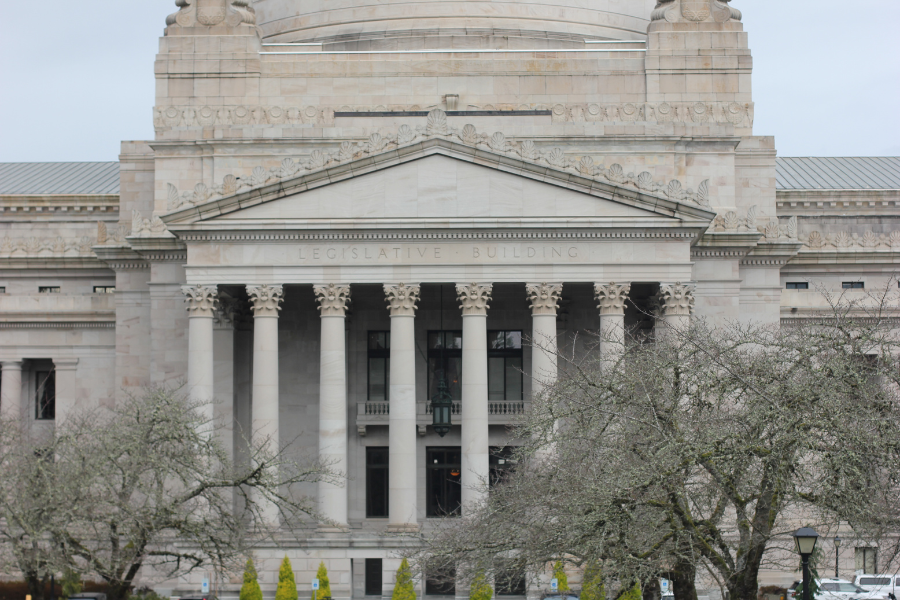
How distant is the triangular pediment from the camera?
59406 millimetres

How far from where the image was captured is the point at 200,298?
6025 centimetres

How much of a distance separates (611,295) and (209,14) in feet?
92.3

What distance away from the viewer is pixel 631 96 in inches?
2827

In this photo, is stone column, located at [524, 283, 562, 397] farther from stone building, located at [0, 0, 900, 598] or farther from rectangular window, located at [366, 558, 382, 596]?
rectangular window, located at [366, 558, 382, 596]

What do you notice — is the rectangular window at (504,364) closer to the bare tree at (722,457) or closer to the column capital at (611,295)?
the column capital at (611,295)

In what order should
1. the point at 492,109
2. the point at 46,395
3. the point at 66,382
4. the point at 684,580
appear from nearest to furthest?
the point at 684,580
the point at 492,109
the point at 66,382
the point at 46,395

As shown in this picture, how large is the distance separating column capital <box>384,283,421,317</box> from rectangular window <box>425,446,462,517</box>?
8929 millimetres

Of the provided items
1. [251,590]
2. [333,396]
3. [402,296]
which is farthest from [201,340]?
[251,590]

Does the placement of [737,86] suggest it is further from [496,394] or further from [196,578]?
[196,578]

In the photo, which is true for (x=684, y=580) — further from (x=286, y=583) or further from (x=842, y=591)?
(x=842, y=591)

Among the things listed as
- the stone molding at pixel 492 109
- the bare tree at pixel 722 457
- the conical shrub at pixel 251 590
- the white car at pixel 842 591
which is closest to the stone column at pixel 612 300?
the stone molding at pixel 492 109

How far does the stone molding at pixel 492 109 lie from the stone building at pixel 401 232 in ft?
0.47

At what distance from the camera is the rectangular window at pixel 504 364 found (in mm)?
66000

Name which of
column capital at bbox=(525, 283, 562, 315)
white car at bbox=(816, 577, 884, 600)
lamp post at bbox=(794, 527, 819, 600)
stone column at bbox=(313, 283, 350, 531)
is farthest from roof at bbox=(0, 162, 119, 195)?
lamp post at bbox=(794, 527, 819, 600)
